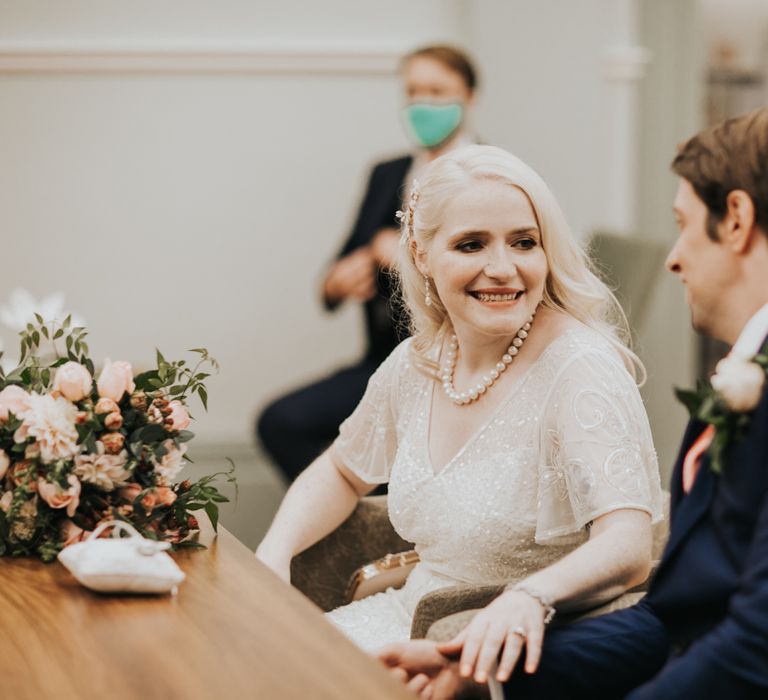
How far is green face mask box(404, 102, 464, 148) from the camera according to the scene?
460cm

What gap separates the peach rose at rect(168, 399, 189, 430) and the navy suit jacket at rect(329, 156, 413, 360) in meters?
2.44

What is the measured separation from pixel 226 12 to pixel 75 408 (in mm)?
3761

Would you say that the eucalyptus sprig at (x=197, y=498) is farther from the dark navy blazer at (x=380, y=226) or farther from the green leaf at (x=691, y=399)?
the dark navy blazer at (x=380, y=226)

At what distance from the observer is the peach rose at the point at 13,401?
2137 mm

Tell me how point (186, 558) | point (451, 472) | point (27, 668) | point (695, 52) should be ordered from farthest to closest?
1. point (695, 52)
2. point (451, 472)
3. point (186, 558)
4. point (27, 668)

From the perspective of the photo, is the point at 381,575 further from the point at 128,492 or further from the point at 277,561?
the point at 128,492

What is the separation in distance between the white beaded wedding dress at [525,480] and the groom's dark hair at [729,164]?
1.54 ft

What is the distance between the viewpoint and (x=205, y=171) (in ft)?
18.5

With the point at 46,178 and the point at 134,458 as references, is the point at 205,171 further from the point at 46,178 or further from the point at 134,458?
the point at 134,458

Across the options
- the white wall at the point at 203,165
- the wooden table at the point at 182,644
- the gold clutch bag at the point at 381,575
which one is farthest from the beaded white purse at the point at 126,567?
the white wall at the point at 203,165

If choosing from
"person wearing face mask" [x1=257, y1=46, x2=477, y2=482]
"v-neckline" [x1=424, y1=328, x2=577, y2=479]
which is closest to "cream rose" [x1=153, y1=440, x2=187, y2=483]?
"v-neckline" [x1=424, y1=328, x2=577, y2=479]

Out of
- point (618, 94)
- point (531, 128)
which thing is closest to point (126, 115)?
point (531, 128)

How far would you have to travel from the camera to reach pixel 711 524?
165 centimetres

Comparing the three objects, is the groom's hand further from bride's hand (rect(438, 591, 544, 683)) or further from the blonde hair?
the blonde hair
